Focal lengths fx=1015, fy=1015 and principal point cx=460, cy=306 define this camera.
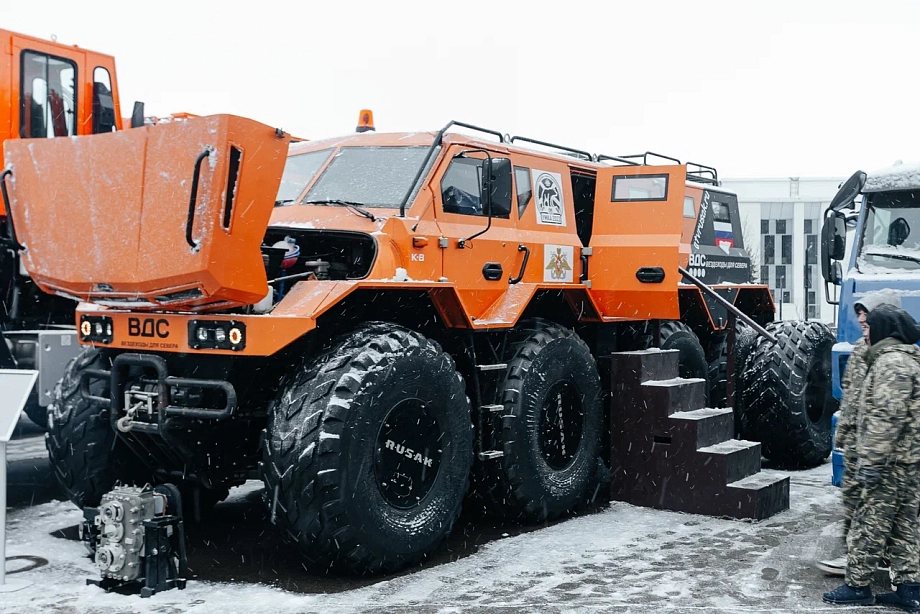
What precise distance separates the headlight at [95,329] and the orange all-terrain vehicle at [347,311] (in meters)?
0.02

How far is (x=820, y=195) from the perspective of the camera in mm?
58562

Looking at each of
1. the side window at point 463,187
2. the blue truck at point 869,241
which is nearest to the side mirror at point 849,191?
the blue truck at point 869,241

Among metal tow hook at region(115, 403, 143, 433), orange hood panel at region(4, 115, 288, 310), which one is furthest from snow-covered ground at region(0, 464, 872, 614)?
orange hood panel at region(4, 115, 288, 310)

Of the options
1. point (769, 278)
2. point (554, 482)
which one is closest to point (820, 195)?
point (769, 278)

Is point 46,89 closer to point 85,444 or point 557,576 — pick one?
point 85,444

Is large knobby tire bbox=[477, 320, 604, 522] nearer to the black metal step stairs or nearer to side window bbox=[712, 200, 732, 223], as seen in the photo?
the black metal step stairs

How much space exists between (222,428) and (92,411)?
87 cm

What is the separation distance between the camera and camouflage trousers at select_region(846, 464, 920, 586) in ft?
17.3

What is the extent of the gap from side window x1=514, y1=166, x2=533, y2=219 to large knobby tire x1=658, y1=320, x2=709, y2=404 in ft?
6.93

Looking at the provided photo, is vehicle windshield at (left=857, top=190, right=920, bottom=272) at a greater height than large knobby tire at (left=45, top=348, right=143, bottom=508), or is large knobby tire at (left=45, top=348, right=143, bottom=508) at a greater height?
vehicle windshield at (left=857, top=190, right=920, bottom=272)

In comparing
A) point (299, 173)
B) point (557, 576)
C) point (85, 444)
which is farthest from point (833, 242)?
point (85, 444)

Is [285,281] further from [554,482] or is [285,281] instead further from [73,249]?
[554,482]

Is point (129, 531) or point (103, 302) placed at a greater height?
point (103, 302)

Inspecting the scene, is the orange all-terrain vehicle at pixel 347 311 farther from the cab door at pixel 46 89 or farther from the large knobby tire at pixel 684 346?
the cab door at pixel 46 89
